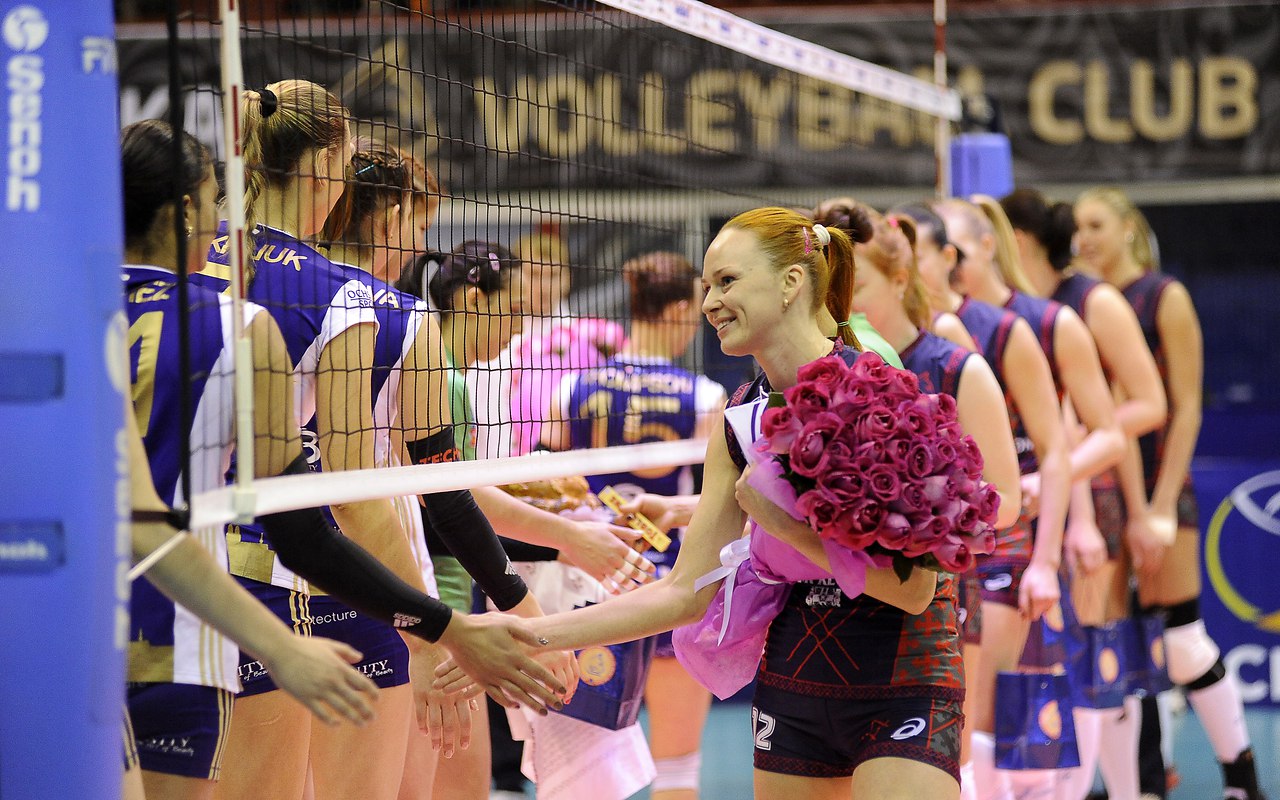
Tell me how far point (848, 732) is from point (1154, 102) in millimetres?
7390

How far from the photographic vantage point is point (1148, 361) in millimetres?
5516

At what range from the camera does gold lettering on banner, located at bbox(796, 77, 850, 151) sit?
8.94 m

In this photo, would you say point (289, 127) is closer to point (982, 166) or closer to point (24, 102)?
point (24, 102)

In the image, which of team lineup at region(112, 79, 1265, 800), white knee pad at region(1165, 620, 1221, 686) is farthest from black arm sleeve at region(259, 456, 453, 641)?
white knee pad at region(1165, 620, 1221, 686)

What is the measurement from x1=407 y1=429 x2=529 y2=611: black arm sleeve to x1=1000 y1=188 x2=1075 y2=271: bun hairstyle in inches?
127

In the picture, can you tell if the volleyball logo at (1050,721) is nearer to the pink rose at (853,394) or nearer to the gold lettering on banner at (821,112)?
the pink rose at (853,394)

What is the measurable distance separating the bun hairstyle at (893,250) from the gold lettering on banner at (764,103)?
193 inches

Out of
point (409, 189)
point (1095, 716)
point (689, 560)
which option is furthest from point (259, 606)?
point (1095, 716)

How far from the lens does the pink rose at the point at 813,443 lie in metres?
2.50

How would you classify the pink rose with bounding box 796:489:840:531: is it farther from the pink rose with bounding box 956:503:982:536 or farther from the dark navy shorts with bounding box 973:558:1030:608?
the dark navy shorts with bounding box 973:558:1030:608

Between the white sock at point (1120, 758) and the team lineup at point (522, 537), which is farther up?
the team lineup at point (522, 537)

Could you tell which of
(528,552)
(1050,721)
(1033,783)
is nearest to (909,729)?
(528,552)

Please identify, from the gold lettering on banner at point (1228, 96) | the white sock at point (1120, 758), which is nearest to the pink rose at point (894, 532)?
the white sock at point (1120, 758)

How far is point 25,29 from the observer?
2086 mm
